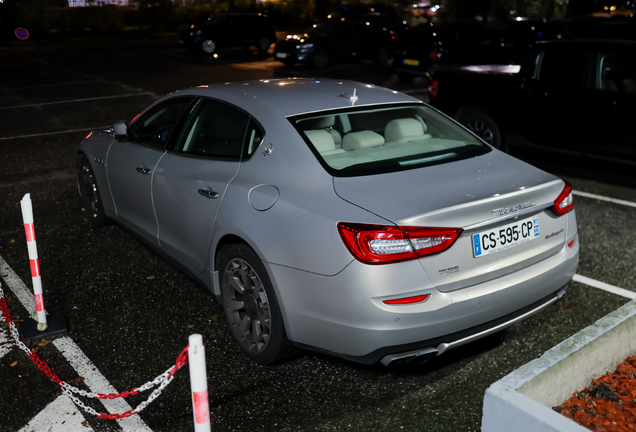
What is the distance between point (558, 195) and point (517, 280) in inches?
23.4

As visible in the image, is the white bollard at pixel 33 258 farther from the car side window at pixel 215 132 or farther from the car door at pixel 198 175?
the car side window at pixel 215 132

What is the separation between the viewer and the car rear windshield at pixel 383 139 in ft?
11.9

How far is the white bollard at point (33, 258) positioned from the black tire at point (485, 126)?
5.73 m

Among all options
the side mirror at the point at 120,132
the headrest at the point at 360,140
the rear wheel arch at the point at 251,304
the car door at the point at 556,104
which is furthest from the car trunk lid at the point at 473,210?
the car door at the point at 556,104

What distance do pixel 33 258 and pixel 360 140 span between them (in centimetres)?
225

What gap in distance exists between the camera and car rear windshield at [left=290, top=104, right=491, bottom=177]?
3.62 metres

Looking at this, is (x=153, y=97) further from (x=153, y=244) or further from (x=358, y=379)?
(x=358, y=379)

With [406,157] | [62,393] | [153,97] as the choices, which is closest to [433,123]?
[406,157]

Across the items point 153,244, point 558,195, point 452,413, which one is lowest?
point 452,413

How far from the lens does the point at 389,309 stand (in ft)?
9.65

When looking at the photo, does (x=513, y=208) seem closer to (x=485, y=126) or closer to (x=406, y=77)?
(x=485, y=126)

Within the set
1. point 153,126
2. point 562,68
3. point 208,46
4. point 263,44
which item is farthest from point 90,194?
point 263,44

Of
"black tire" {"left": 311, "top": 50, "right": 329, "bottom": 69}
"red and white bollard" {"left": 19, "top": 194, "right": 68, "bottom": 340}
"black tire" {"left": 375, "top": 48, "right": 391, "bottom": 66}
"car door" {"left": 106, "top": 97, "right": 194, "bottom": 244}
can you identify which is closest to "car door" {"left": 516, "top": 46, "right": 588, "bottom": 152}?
"car door" {"left": 106, "top": 97, "right": 194, "bottom": 244}

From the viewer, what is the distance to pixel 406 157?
148 inches
